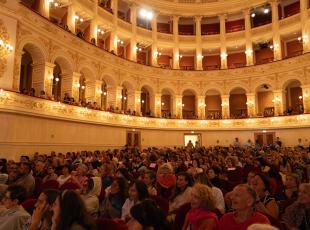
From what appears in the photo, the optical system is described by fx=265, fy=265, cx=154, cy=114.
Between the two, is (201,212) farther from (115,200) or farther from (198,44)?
(198,44)

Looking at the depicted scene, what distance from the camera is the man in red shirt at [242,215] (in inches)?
107

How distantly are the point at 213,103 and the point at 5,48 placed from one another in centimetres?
2117

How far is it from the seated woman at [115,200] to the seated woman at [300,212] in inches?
93.2

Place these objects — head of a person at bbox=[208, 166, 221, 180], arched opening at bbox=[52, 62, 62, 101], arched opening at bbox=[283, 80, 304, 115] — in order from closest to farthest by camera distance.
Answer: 1. head of a person at bbox=[208, 166, 221, 180]
2. arched opening at bbox=[52, 62, 62, 101]
3. arched opening at bbox=[283, 80, 304, 115]

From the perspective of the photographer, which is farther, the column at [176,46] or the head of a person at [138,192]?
the column at [176,46]

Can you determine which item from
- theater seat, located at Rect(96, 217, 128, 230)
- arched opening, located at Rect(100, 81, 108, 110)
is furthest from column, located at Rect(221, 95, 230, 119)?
theater seat, located at Rect(96, 217, 128, 230)

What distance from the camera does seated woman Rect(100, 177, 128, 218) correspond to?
4.21 metres

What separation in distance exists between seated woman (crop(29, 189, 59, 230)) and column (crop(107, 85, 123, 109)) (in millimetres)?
18517

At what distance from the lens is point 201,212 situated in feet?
9.57

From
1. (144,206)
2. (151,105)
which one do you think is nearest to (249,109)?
Answer: (151,105)

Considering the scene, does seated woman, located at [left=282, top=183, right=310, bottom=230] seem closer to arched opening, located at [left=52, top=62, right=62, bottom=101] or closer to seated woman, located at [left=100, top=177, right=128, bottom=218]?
seated woman, located at [left=100, top=177, right=128, bottom=218]

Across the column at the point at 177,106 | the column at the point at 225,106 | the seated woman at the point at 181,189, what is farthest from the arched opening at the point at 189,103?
the seated woman at the point at 181,189

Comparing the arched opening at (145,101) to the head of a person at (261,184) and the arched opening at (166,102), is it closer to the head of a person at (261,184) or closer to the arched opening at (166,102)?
the arched opening at (166,102)

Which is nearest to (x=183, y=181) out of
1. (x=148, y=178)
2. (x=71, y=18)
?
(x=148, y=178)
